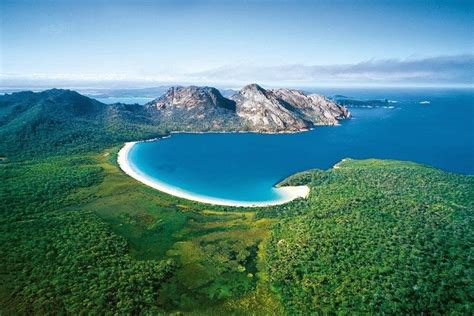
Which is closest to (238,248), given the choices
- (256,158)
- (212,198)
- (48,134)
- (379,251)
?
(379,251)

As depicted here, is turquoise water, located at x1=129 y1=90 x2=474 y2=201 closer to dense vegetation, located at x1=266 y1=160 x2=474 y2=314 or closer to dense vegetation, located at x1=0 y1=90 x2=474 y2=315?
dense vegetation, located at x1=0 y1=90 x2=474 y2=315

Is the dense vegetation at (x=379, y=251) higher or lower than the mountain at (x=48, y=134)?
lower

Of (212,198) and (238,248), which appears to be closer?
(238,248)

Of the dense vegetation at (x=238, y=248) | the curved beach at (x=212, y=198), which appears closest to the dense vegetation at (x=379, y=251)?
the dense vegetation at (x=238, y=248)

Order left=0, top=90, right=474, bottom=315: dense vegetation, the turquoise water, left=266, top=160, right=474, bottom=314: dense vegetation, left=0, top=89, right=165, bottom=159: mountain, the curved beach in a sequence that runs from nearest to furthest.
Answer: left=266, top=160, right=474, bottom=314: dense vegetation < left=0, top=90, right=474, bottom=315: dense vegetation < the curved beach < the turquoise water < left=0, top=89, right=165, bottom=159: mountain

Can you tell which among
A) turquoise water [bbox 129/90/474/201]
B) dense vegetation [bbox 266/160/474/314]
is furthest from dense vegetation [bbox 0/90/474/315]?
turquoise water [bbox 129/90/474/201]

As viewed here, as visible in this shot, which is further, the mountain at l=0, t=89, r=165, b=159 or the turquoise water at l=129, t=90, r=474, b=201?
the mountain at l=0, t=89, r=165, b=159

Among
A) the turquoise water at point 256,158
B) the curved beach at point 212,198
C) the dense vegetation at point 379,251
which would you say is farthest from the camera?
the turquoise water at point 256,158

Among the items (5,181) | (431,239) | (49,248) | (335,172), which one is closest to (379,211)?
(431,239)

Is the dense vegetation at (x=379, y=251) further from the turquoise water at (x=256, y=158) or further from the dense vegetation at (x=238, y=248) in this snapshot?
the turquoise water at (x=256, y=158)

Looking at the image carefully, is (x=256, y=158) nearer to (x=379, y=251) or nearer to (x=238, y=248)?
(x=238, y=248)
